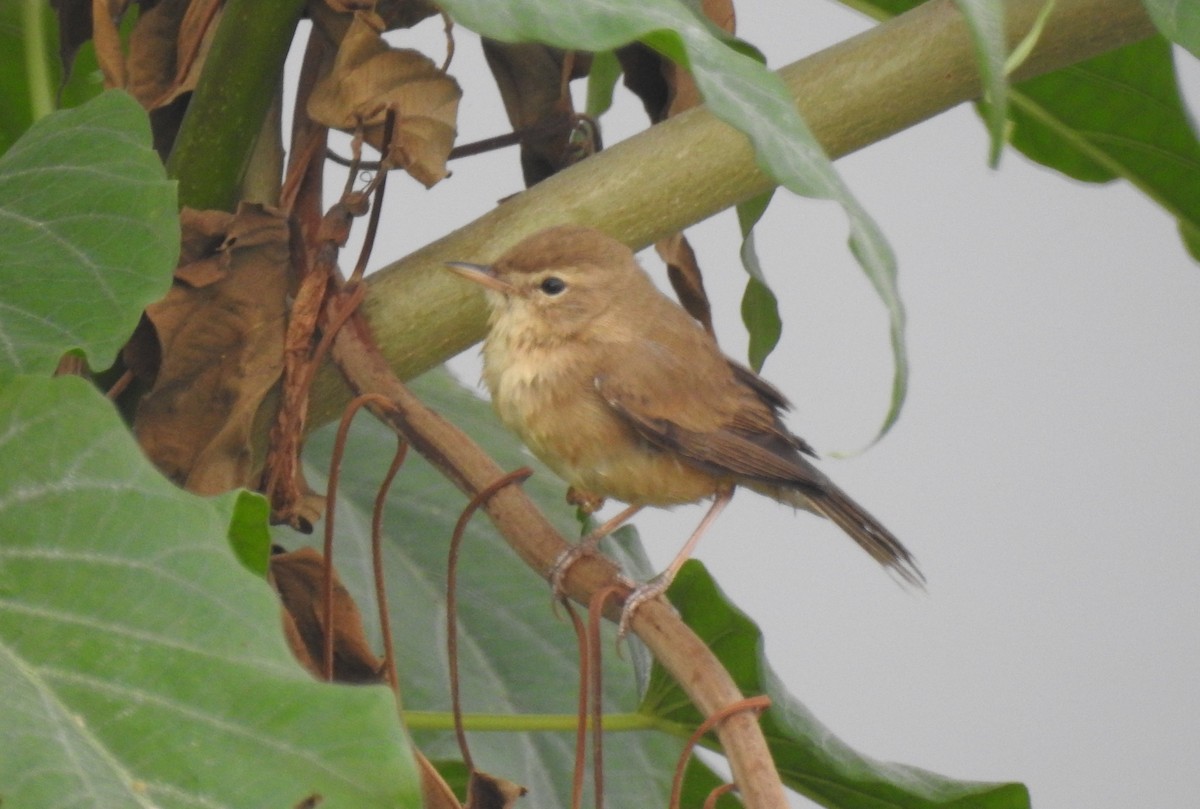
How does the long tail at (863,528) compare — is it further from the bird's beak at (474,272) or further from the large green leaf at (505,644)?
the bird's beak at (474,272)

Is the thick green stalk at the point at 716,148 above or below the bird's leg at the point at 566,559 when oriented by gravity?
above

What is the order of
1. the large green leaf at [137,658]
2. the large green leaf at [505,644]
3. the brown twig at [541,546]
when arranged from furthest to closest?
the large green leaf at [505,644]
the brown twig at [541,546]
the large green leaf at [137,658]

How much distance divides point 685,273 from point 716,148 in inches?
10.8

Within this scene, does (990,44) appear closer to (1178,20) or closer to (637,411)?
(1178,20)

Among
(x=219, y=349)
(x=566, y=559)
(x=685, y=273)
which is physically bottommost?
(x=566, y=559)

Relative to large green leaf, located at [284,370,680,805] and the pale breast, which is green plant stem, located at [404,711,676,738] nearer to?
large green leaf, located at [284,370,680,805]

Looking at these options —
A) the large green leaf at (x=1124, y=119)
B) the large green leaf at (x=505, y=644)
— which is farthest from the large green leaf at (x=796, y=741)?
the large green leaf at (x=1124, y=119)

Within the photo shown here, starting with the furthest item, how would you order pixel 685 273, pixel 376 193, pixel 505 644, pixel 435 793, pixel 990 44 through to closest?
pixel 505 644
pixel 685 273
pixel 376 193
pixel 435 793
pixel 990 44

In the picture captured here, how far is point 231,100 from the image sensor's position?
1505 millimetres

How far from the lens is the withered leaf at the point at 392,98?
5.07 feet

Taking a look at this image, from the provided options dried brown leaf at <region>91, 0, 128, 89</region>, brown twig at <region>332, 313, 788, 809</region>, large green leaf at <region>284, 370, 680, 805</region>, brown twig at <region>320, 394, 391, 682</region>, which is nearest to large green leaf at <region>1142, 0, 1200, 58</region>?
brown twig at <region>332, 313, 788, 809</region>

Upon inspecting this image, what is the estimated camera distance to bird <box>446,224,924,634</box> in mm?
1825

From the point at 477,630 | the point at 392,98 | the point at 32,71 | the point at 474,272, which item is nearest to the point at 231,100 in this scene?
the point at 392,98

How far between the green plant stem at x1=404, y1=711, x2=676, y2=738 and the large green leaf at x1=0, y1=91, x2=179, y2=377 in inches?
20.9
